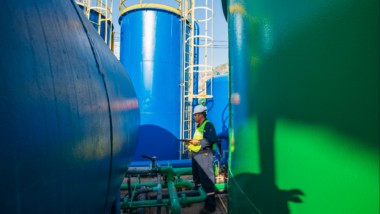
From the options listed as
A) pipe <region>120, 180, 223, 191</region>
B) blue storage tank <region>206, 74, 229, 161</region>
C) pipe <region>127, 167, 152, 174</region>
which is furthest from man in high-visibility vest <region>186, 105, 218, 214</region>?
blue storage tank <region>206, 74, 229, 161</region>

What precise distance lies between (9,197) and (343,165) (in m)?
1.13

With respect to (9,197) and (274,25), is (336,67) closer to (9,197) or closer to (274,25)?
(274,25)

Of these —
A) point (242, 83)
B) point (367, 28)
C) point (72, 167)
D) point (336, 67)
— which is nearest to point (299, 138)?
point (336, 67)

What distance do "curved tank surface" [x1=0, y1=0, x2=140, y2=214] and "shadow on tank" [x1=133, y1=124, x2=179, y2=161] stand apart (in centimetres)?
517

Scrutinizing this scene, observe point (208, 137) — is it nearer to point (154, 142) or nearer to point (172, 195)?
point (172, 195)

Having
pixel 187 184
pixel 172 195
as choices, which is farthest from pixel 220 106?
pixel 172 195

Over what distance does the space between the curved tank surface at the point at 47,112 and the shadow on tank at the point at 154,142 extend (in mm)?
5172

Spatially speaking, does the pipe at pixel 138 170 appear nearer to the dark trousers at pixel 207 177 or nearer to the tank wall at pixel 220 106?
the dark trousers at pixel 207 177

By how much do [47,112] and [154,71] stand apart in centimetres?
565

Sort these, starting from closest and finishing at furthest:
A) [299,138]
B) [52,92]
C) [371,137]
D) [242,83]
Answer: [52,92] < [371,137] < [299,138] < [242,83]

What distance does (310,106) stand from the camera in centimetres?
97

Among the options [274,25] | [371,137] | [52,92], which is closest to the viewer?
[52,92]

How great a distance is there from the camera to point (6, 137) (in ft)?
1.27

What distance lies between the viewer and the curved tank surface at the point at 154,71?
5.94m
